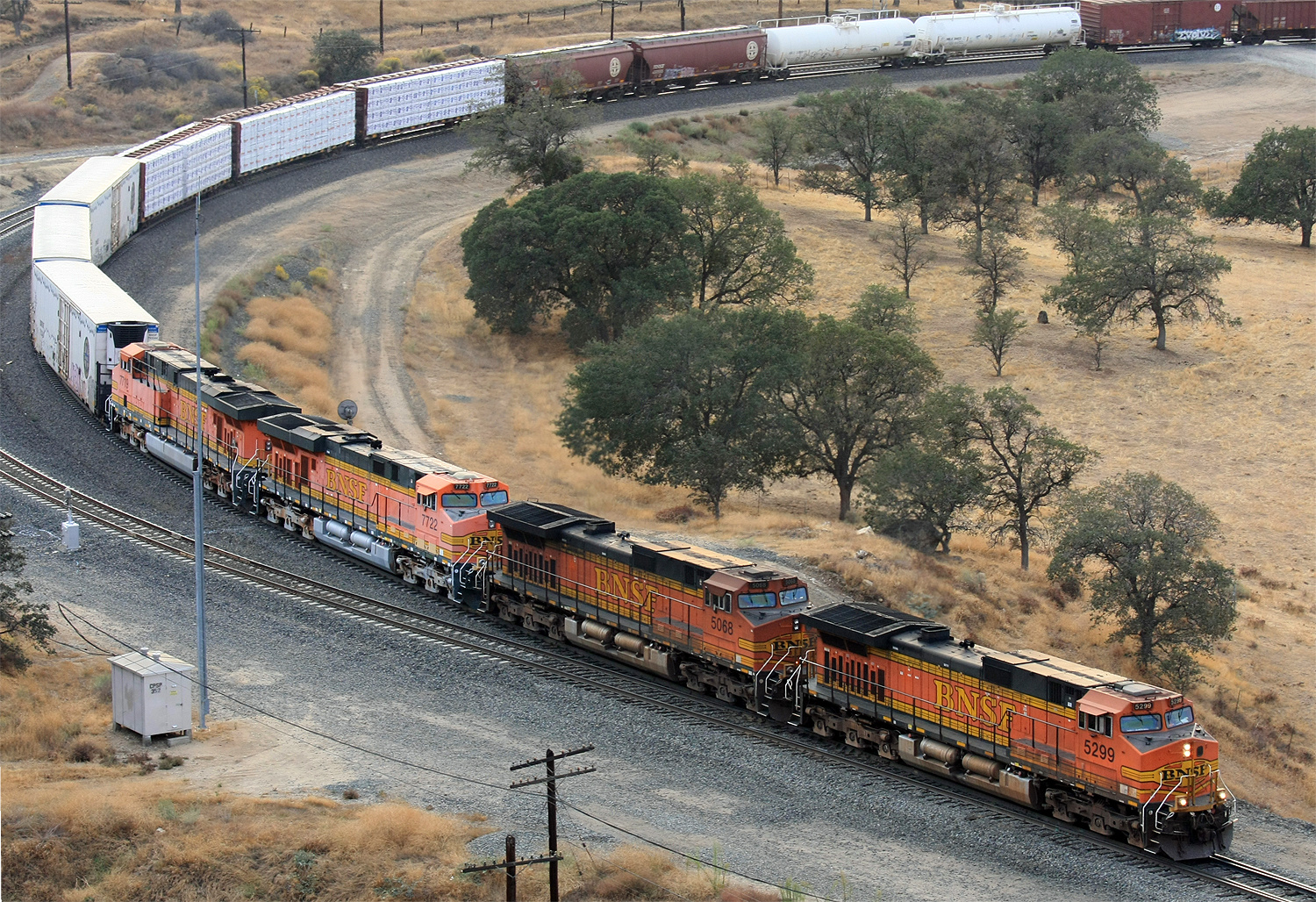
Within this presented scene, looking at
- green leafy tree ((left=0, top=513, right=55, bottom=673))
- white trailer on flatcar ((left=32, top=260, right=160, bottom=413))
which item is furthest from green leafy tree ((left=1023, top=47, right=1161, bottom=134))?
green leafy tree ((left=0, top=513, right=55, bottom=673))

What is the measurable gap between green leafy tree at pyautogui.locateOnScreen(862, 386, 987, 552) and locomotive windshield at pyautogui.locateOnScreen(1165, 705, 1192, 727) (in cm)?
1871

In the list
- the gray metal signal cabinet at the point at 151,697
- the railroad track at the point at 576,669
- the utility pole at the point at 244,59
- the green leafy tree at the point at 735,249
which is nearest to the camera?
the railroad track at the point at 576,669

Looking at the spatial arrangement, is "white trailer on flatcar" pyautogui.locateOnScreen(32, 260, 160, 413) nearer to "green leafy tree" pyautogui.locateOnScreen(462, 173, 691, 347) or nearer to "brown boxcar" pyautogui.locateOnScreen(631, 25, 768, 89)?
"green leafy tree" pyautogui.locateOnScreen(462, 173, 691, 347)

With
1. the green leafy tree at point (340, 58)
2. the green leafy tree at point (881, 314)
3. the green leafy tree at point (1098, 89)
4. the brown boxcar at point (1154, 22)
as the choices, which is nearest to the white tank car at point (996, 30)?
the brown boxcar at point (1154, 22)

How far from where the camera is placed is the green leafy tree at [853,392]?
5062cm

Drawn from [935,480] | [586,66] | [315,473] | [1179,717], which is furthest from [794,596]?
[586,66]

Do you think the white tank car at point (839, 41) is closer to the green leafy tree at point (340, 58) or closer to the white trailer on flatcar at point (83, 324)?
the green leafy tree at point (340, 58)

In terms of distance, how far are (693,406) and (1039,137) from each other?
52872 millimetres

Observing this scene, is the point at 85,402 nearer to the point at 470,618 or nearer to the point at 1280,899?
the point at 470,618

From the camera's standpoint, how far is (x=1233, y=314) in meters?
74.8

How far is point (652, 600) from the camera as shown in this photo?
33.6 meters

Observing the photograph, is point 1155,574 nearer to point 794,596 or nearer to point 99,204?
point 794,596

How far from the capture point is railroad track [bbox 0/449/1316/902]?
2562 cm

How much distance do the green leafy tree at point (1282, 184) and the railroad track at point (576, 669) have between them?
6498 centimetres
